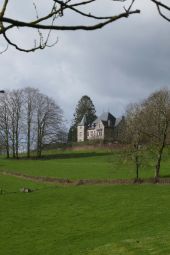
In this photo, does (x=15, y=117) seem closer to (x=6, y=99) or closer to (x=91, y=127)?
(x=6, y=99)

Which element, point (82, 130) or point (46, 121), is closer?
point (46, 121)

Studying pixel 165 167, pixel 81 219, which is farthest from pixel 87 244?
pixel 165 167

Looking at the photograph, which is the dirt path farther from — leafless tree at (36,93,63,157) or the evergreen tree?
the evergreen tree

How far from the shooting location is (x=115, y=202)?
112ft

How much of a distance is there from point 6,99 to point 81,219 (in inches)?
2527

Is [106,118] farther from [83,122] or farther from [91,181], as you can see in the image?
[91,181]

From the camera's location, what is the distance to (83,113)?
447 ft

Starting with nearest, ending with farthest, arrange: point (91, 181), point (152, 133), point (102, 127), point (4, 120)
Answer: point (91, 181), point (152, 133), point (4, 120), point (102, 127)

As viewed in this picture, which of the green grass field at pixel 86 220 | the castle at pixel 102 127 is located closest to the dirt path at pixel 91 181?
the green grass field at pixel 86 220

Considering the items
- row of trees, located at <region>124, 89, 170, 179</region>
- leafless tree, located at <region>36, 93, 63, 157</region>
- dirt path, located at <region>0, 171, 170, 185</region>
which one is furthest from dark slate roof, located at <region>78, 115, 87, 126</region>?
row of trees, located at <region>124, 89, 170, 179</region>

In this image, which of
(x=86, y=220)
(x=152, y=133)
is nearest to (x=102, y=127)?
(x=152, y=133)

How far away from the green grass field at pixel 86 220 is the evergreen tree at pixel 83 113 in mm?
87225

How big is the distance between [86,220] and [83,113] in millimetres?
108392

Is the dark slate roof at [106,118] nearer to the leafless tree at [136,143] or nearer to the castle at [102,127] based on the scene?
the castle at [102,127]
